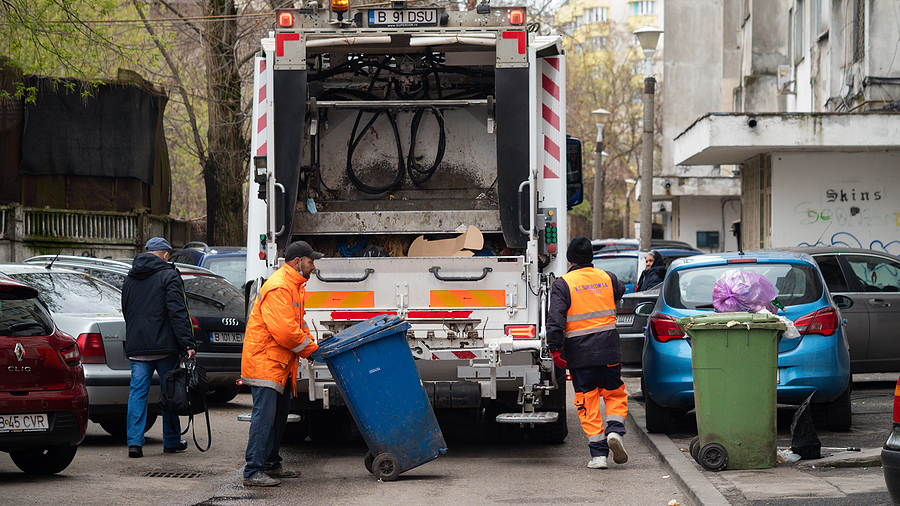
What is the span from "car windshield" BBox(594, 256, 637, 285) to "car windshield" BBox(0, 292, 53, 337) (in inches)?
422

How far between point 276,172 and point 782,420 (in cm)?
539

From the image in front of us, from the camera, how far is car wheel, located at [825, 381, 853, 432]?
28.8ft

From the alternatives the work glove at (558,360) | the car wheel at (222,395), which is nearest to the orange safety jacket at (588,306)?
the work glove at (558,360)

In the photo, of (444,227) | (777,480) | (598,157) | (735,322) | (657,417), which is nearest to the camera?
(777,480)

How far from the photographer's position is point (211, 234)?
915 inches

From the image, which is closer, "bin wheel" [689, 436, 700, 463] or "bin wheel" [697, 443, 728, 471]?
"bin wheel" [697, 443, 728, 471]

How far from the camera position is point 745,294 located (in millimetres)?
8273

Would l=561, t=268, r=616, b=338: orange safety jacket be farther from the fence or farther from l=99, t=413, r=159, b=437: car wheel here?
the fence

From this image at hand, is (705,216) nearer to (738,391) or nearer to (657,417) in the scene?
(657,417)

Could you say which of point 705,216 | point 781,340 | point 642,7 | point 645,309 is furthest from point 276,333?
point 642,7

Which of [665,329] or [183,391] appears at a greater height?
[665,329]

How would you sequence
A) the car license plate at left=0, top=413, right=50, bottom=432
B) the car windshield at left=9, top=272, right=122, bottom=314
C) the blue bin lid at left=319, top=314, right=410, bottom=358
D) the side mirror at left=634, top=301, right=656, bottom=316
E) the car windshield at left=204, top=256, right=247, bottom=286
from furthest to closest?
the car windshield at left=204, top=256, right=247, bottom=286 → the side mirror at left=634, top=301, right=656, bottom=316 → the car windshield at left=9, top=272, right=122, bottom=314 → the blue bin lid at left=319, top=314, right=410, bottom=358 → the car license plate at left=0, top=413, right=50, bottom=432

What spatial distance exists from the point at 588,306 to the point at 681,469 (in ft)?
4.38

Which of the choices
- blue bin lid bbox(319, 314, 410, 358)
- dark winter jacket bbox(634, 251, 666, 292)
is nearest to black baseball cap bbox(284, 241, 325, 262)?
blue bin lid bbox(319, 314, 410, 358)
